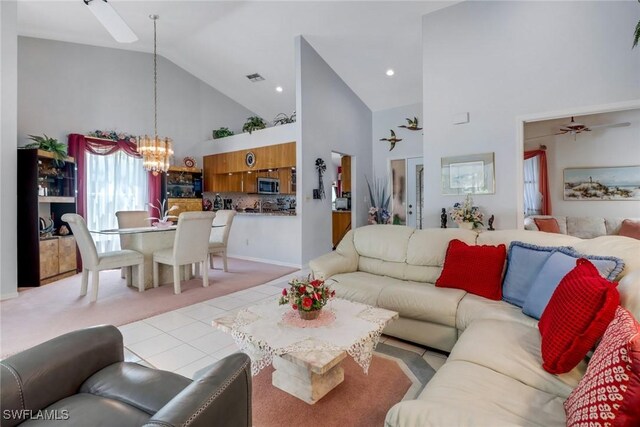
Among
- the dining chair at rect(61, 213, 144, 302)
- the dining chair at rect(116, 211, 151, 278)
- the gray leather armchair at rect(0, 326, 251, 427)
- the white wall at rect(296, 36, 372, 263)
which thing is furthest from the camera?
the white wall at rect(296, 36, 372, 263)

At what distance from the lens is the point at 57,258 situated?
4645mm

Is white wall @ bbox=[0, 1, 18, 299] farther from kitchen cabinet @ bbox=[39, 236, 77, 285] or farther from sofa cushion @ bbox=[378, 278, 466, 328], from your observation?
sofa cushion @ bbox=[378, 278, 466, 328]

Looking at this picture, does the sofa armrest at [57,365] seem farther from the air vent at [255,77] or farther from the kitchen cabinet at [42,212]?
the air vent at [255,77]

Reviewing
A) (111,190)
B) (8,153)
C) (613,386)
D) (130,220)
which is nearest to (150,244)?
(130,220)

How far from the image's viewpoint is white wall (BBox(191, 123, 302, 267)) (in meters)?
5.44

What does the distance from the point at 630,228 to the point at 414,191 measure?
3.47 metres

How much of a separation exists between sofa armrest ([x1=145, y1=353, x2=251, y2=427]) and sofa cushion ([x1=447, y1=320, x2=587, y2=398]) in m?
1.02

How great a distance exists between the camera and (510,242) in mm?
2475

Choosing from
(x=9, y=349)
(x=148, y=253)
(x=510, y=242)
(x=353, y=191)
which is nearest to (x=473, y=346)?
(x=510, y=242)

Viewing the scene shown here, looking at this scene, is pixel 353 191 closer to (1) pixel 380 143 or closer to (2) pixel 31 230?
(1) pixel 380 143

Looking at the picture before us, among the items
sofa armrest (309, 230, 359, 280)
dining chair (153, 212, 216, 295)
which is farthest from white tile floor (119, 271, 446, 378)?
dining chair (153, 212, 216, 295)

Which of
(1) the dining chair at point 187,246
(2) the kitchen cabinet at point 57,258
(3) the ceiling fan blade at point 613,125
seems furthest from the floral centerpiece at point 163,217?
(3) the ceiling fan blade at point 613,125

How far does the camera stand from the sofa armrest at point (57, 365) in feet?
3.51

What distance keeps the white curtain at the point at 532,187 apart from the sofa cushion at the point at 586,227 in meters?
0.58
